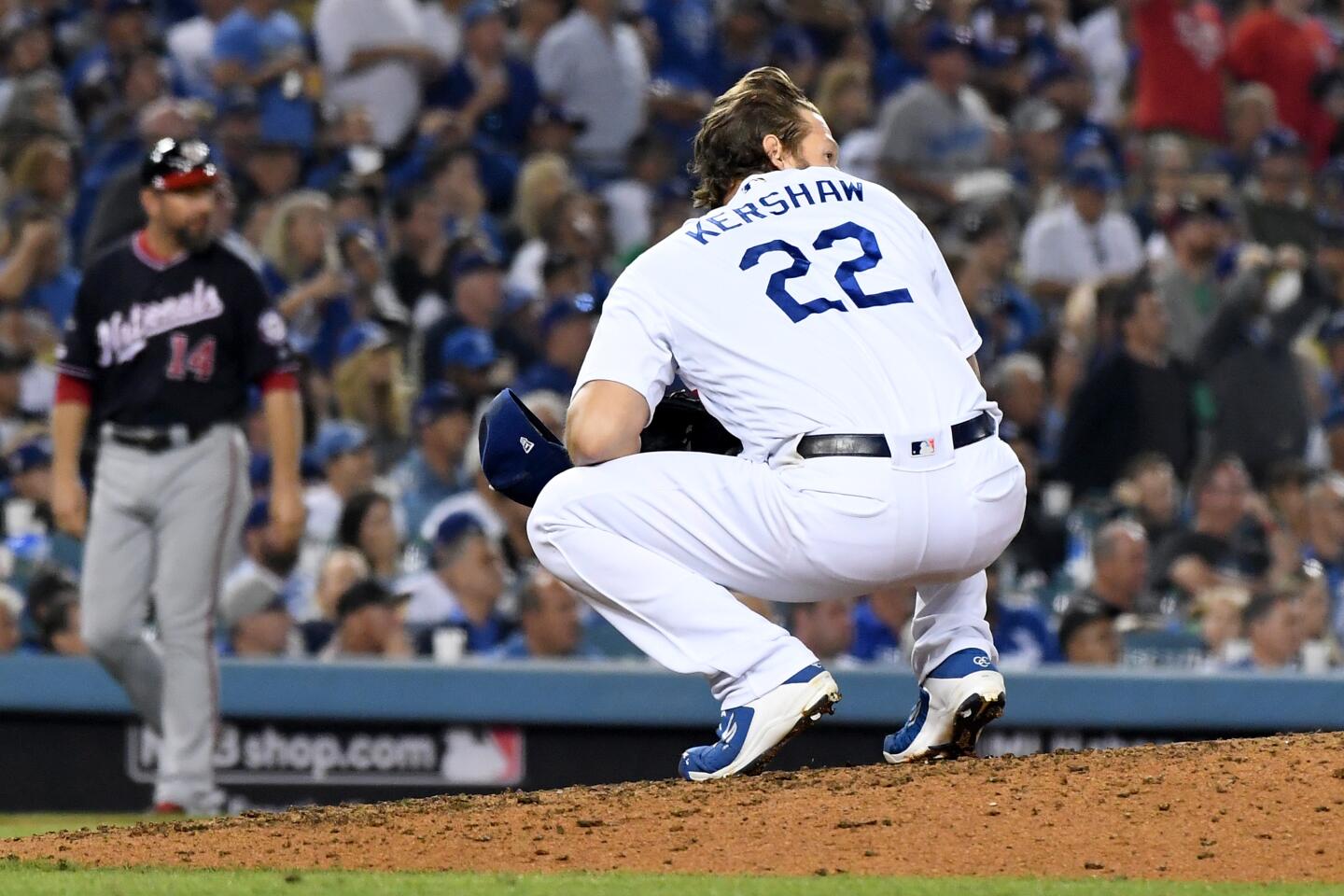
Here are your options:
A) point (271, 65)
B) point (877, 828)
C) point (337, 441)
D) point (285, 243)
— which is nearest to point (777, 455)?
point (877, 828)

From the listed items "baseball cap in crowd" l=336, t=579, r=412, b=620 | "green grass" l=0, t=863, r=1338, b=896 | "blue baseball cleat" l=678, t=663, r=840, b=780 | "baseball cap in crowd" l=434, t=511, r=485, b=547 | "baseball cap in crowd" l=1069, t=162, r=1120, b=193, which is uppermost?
"baseball cap in crowd" l=1069, t=162, r=1120, b=193

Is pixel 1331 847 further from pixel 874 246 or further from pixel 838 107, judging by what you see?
pixel 838 107

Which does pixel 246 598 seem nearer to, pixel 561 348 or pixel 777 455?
pixel 561 348

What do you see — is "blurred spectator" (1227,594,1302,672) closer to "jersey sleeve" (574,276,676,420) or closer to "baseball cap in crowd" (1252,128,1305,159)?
"jersey sleeve" (574,276,676,420)

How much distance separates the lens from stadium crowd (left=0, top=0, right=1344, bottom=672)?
8219 millimetres

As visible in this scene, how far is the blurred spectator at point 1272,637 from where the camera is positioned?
791 cm

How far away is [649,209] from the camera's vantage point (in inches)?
430

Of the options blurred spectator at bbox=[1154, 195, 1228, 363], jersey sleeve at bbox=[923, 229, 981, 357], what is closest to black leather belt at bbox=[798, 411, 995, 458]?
jersey sleeve at bbox=[923, 229, 981, 357]

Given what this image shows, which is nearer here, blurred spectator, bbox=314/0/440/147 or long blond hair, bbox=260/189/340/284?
long blond hair, bbox=260/189/340/284

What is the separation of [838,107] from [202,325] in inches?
234

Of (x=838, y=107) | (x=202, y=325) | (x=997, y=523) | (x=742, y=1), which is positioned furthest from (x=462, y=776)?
(x=742, y=1)

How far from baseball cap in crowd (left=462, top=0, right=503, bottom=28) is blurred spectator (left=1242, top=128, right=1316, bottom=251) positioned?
428 cm

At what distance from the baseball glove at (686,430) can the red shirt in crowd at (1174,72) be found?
8.47 m

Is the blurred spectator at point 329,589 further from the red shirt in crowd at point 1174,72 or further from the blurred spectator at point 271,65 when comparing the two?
the red shirt in crowd at point 1174,72
